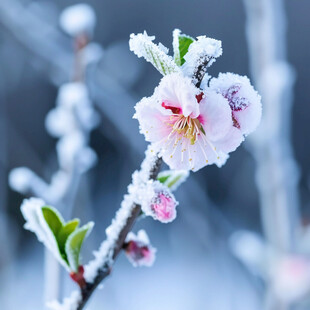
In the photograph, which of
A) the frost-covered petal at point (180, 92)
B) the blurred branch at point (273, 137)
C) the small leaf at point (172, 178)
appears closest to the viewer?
the frost-covered petal at point (180, 92)

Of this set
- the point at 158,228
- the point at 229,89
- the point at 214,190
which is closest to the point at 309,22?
the point at 214,190

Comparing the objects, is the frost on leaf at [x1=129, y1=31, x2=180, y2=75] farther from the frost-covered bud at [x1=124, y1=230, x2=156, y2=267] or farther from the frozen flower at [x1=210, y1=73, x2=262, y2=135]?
the frost-covered bud at [x1=124, y1=230, x2=156, y2=267]

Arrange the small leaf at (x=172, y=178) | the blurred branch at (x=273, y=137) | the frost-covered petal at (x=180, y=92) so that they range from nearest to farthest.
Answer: the frost-covered petal at (x=180, y=92) → the small leaf at (x=172, y=178) → the blurred branch at (x=273, y=137)

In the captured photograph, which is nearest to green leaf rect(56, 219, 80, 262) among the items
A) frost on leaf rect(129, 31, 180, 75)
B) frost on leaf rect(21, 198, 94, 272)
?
frost on leaf rect(21, 198, 94, 272)

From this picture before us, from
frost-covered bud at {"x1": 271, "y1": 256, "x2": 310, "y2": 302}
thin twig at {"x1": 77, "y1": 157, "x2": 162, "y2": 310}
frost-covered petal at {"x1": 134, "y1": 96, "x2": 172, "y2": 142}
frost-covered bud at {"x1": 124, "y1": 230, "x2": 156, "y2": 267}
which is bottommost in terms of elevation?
thin twig at {"x1": 77, "y1": 157, "x2": 162, "y2": 310}

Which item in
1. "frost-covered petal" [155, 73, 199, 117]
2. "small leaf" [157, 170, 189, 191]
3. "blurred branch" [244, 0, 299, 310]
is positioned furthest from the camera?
"blurred branch" [244, 0, 299, 310]

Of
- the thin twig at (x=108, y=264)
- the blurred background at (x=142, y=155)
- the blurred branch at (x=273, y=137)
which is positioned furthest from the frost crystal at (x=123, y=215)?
the blurred branch at (x=273, y=137)

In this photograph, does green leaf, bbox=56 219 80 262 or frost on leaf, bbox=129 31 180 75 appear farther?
green leaf, bbox=56 219 80 262

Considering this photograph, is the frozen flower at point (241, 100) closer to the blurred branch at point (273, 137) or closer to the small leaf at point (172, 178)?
the small leaf at point (172, 178)

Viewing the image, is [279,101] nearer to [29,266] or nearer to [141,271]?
[141,271]
